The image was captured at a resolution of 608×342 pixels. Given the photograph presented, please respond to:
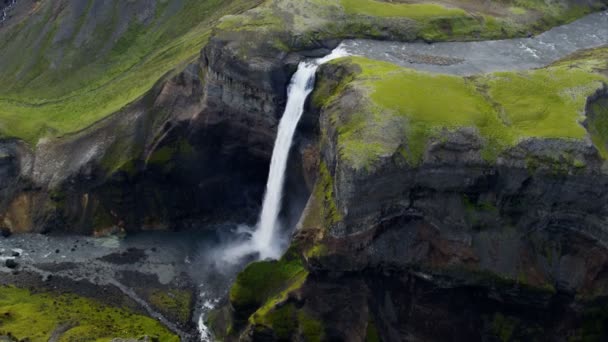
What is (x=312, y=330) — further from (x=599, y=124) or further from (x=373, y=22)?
(x=373, y=22)

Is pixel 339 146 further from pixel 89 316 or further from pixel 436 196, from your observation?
pixel 89 316

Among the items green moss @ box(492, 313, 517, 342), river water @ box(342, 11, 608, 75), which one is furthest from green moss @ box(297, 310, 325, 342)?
river water @ box(342, 11, 608, 75)

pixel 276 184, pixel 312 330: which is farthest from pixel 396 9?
pixel 312 330

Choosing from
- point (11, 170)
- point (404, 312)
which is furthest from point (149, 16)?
point (404, 312)

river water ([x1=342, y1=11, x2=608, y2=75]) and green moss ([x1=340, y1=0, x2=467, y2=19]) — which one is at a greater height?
green moss ([x1=340, y1=0, x2=467, y2=19])

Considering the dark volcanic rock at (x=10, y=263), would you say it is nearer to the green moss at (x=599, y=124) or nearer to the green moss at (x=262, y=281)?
the green moss at (x=262, y=281)

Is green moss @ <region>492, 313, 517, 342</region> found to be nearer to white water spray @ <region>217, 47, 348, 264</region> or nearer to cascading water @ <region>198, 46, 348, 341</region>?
white water spray @ <region>217, 47, 348, 264</region>
